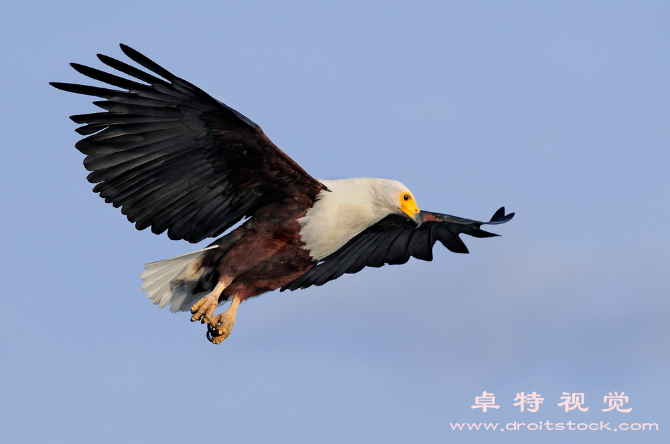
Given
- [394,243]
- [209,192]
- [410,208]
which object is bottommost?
[209,192]

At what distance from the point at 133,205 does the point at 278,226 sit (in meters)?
1.14

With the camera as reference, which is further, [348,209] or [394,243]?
[394,243]

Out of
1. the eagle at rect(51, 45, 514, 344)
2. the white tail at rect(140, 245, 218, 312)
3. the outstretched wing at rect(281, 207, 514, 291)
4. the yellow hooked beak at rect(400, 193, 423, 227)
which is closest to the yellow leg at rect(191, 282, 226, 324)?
the eagle at rect(51, 45, 514, 344)

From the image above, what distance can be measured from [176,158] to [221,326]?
1.42 m

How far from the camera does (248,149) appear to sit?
711cm

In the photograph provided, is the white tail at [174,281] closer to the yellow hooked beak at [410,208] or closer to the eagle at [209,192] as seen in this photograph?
the eagle at [209,192]

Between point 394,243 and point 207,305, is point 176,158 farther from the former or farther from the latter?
point 394,243

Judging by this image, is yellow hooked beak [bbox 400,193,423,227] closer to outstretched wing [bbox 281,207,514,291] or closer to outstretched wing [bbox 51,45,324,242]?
outstretched wing [bbox 281,207,514,291]

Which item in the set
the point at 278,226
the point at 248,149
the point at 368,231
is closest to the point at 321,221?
the point at 278,226

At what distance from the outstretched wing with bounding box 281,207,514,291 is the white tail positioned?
1.00 m

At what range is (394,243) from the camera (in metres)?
8.94

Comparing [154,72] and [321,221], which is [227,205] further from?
[154,72]

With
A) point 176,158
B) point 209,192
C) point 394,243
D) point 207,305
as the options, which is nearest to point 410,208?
point 394,243

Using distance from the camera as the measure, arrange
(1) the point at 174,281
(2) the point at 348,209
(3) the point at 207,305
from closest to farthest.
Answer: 1. (3) the point at 207,305
2. (2) the point at 348,209
3. (1) the point at 174,281
